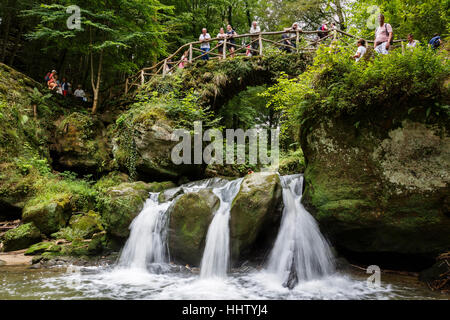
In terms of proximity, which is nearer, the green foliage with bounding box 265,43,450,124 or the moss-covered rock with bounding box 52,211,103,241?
the green foliage with bounding box 265,43,450,124

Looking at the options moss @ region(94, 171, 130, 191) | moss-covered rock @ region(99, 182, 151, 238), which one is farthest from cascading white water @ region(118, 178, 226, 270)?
moss @ region(94, 171, 130, 191)

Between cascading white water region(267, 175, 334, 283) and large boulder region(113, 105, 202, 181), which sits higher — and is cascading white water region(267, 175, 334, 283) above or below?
below

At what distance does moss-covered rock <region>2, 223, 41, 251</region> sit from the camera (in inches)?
267

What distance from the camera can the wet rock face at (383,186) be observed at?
4488mm

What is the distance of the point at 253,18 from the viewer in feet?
67.5

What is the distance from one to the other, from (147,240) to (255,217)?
281 cm

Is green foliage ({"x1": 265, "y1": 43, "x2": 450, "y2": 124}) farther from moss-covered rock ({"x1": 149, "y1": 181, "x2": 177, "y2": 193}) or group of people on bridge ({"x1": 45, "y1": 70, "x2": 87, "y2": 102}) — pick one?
group of people on bridge ({"x1": 45, "y1": 70, "x2": 87, "y2": 102})

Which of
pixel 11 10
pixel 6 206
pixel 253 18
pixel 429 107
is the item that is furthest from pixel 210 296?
pixel 253 18

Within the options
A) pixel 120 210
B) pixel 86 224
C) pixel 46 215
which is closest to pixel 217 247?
pixel 120 210

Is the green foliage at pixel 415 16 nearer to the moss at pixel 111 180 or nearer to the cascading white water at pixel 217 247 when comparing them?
the cascading white water at pixel 217 247

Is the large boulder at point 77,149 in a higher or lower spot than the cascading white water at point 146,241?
higher

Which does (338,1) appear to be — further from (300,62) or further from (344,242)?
(344,242)

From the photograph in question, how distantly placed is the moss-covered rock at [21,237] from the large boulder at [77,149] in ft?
11.9

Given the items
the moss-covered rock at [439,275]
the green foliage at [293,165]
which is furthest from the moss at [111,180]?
the moss-covered rock at [439,275]
